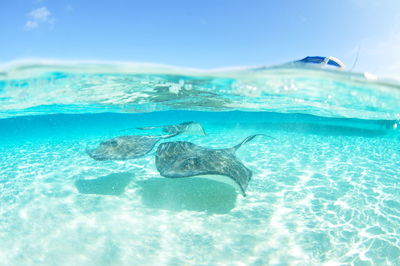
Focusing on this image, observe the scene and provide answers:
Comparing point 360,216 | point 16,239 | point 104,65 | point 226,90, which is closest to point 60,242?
point 16,239

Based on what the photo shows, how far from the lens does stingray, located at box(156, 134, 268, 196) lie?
4.59 metres

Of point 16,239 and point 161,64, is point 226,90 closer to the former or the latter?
point 161,64

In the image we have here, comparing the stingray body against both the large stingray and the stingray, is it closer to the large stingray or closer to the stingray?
the large stingray

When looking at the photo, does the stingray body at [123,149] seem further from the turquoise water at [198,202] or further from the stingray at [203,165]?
the turquoise water at [198,202]

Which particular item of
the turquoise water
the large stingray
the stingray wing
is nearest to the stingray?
the stingray wing

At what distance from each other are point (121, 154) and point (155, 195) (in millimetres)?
1801

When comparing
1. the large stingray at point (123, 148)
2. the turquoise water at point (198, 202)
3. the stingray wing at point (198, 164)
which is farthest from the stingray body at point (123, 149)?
the turquoise water at point (198, 202)

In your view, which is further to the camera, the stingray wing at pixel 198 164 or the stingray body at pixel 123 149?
the stingray body at pixel 123 149

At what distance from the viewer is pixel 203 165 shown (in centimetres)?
512

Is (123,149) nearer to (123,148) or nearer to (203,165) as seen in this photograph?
(123,148)

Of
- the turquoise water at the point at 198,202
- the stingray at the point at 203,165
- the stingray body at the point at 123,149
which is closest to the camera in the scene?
the stingray at the point at 203,165

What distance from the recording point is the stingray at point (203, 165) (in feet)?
15.1

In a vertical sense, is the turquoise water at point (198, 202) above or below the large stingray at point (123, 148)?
below

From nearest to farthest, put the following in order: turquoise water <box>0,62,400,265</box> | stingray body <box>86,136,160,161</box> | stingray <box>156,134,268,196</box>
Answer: stingray <box>156,134,268,196</box>, turquoise water <box>0,62,400,265</box>, stingray body <box>86,136,160,161</box>
